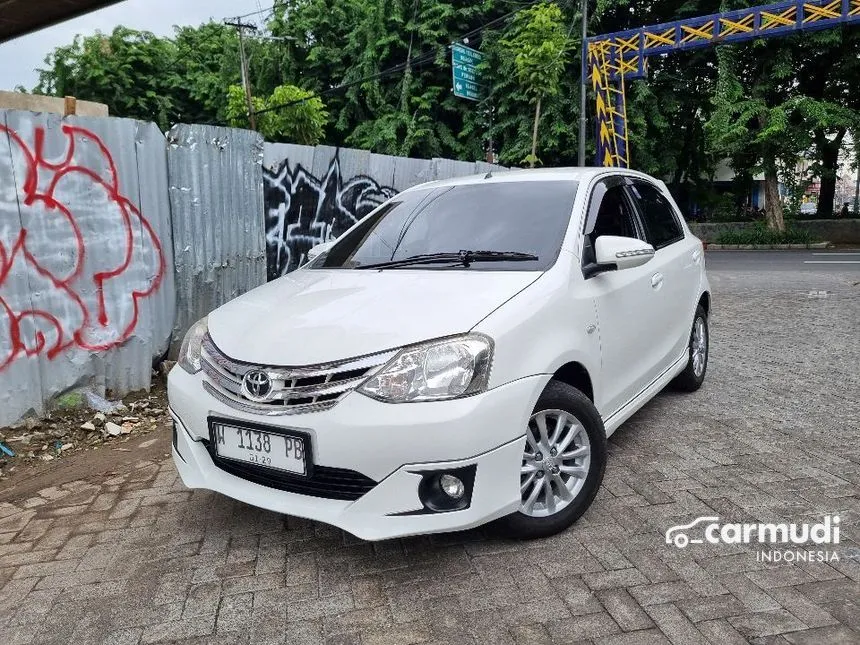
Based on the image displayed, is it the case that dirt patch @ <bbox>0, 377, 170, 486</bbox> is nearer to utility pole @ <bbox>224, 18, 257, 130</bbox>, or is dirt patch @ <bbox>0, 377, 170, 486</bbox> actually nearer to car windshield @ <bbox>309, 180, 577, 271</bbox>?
car windshield @ <bbox>309, 180, 577, 271</bbox>

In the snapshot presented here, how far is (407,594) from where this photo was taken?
101 inches

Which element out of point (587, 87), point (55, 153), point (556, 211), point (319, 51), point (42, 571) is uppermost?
point (319, 51)

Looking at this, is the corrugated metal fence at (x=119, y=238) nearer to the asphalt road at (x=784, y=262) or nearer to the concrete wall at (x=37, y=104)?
the concrete wall at (x=37, y=104)

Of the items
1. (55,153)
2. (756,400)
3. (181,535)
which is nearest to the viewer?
(181,535)

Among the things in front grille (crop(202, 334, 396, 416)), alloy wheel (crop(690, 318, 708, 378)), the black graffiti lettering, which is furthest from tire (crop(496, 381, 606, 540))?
the black graffiti lettering

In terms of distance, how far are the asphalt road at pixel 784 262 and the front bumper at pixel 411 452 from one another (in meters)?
13.6

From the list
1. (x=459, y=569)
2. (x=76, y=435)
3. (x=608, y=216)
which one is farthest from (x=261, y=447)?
(x=76, y=435)

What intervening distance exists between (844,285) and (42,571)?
39.3ft

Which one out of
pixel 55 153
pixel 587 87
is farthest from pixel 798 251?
pixel 55 153

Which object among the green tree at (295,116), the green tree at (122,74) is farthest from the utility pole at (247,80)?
the green tree at (122,74)

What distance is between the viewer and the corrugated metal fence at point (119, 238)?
435 cm

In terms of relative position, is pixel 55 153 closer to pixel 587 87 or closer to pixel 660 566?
pixel 660 566

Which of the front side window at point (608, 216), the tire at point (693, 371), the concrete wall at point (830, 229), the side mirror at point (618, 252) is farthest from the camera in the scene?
the concrete wall at point (830, 229)

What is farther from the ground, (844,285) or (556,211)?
(556,211)
